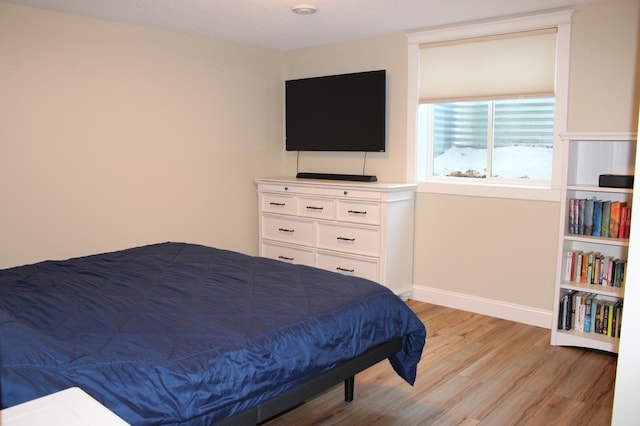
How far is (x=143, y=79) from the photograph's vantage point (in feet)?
14.2

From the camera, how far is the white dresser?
430 cm

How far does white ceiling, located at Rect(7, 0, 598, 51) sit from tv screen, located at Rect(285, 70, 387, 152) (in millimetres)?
429

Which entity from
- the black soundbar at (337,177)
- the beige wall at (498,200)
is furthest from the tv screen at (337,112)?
the black soundbar at (337,177)

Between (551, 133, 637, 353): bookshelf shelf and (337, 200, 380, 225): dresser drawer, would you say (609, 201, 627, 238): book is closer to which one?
(551, 133, 637, 353): bookshelf shelf

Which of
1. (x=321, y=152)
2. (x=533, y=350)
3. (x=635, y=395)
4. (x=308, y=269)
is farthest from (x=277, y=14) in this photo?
(x=635, y=395)

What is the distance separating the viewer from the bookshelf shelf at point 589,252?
11.3 feet

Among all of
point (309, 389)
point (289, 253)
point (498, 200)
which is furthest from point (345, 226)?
point (309, 389)

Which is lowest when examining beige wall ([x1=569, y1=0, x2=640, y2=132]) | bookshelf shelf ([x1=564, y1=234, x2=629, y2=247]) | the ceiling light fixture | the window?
bookshelf shelf ([x1=564, y1=234, x2=629, y2=247])

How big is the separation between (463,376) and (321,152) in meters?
2.74

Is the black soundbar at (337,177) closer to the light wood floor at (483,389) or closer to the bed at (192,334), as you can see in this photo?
the light wood floor at (483,389)

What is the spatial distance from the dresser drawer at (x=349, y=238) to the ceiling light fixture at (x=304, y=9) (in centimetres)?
168

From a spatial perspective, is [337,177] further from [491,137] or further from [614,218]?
[614,218]

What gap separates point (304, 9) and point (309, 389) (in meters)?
2.60

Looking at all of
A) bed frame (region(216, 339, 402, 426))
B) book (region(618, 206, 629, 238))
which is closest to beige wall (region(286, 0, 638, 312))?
book (region(618, 206, 629, 238))
